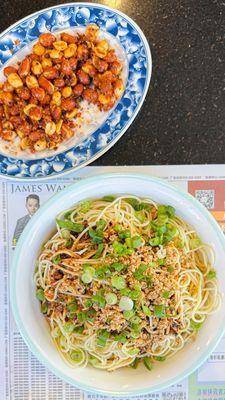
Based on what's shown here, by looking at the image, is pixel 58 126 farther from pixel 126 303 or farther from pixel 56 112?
pixel 126 303

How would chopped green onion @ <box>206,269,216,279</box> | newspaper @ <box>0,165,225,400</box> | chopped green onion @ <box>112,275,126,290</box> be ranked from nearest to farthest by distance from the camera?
1. chopped green onion @ <box>112,275,126,290</box>
2. chopped green onion @ <box>206,269,216,279</box>
3. newspaper @ <box>0,165,225,400</box>

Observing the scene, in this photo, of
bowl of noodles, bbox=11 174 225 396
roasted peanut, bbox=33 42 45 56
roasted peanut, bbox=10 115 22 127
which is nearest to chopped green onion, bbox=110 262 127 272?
bowl of noodles, bbox=11 174 225 396

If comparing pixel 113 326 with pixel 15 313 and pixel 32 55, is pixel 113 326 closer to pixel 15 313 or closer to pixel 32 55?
A: pixel 15 313

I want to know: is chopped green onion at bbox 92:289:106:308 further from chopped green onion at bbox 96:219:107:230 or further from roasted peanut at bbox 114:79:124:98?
roasted peanut at bbox 114:79:124:98

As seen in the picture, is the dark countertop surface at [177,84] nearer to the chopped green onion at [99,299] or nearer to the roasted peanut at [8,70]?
the roasted peanut at [8,70]

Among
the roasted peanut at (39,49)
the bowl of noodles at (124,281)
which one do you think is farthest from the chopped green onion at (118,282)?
the roasted peanut at (39,49)

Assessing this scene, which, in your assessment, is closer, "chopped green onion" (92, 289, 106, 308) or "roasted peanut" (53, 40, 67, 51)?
"chopped green onion" (92, 289, 106, 308)

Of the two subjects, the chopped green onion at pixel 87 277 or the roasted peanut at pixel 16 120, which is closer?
the chopped green onion at pixel 87 277
